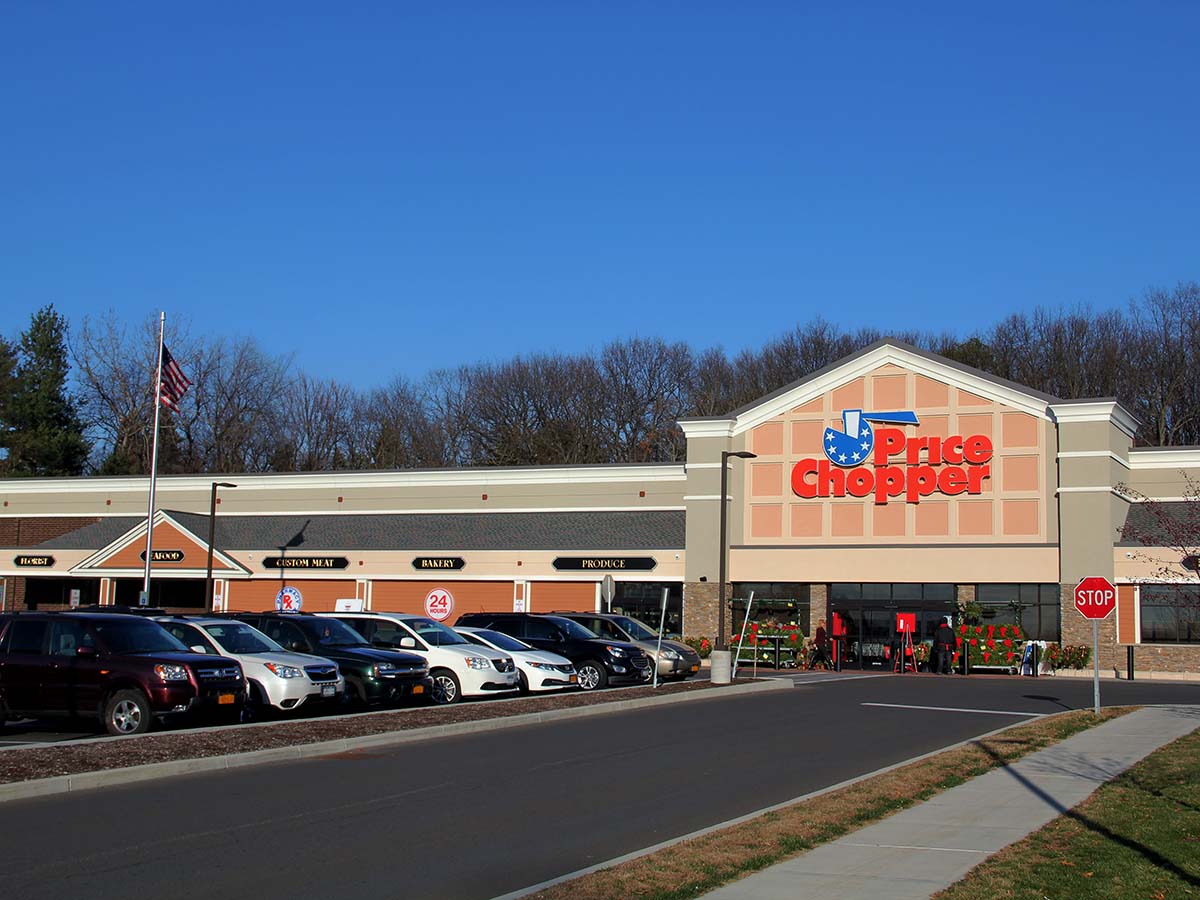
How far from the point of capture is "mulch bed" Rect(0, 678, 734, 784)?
14359 mm

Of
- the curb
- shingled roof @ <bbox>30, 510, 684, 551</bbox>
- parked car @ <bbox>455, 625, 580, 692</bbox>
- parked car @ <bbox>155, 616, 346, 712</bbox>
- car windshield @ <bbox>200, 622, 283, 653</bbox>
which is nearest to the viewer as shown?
the curb

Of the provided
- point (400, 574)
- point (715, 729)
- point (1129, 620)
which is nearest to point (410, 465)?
point (400, 574)

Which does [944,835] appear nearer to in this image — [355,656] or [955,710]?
[355,656]

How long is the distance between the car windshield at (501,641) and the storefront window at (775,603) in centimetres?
1841

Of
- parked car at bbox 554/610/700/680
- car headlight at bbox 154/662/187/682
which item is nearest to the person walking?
parked car at bbox 554/610/700/680

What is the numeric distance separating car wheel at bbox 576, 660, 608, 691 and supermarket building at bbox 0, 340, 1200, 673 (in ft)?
35.2

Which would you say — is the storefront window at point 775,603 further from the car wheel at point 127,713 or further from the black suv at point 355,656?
the car wheel at point 127,713

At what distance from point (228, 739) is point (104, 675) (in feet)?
8.26

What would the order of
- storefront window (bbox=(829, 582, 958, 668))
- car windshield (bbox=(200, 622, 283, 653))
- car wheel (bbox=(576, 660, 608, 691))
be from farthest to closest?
storefront window (bbox=(829, 582, 958, 668))
car wheel (bbox=(576, 660, 608, 691))
car windshield (bbox=(200, 622, 283, 653))

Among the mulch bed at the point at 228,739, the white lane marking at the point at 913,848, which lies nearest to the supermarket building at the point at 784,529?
the mulch bed at the point at 228,739

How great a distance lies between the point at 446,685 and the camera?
2502cm

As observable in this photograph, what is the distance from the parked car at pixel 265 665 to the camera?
2055cm

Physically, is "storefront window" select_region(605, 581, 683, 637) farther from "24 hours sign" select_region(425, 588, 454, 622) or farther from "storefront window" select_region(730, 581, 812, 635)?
"24 hours sign" select_region(425, 588, 454, 622)

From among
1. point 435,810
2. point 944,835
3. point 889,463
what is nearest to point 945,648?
point 889,463
